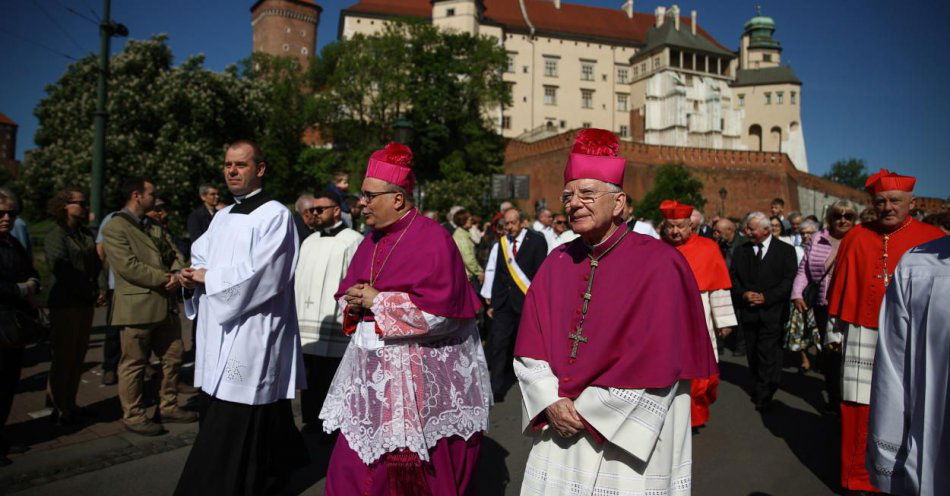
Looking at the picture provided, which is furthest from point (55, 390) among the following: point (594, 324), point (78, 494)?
point (594, 324)

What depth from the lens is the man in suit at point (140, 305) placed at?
538cm

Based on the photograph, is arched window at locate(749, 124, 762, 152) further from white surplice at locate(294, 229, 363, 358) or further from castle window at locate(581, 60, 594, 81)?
white surplice at locate(294, 229, 363, 358)

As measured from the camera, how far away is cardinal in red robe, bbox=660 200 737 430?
237 inches

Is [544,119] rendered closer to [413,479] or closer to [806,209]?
[806,209]

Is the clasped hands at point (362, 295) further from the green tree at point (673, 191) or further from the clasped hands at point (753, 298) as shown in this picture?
the green tree at point (673, 191)

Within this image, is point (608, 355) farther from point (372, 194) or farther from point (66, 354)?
point (66, 354)

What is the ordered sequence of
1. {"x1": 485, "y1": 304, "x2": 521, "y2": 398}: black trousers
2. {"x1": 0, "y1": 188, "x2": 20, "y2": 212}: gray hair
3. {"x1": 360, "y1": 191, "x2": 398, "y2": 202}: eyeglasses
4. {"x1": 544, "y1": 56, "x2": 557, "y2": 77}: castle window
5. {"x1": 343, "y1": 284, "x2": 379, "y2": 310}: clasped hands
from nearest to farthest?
{"x1": 343, "y1": 284, "x2": 379, "y2": 310}: clasped hands
{"x1": 360, "y1": 191, "x2": 398, "y2": 202}: eyeglasses
{"x1": 0, "y1": 188, "x2": 20, "y2": 212}: gray hair
{"x1": 485, "y1": 304, "x2": 521, "y2": 398}: black trousers
{"x1": 544, "y1": 56, "x2": 557, "y2": 77}: castle window

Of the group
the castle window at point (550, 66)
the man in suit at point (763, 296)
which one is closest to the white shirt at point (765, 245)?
the man in suit at point (763, 296)

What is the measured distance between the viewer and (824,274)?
284 inches

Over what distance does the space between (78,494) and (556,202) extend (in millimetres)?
45039

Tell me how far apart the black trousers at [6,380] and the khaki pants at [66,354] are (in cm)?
67

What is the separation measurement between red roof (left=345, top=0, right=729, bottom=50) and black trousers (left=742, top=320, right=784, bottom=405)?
60.6 metres

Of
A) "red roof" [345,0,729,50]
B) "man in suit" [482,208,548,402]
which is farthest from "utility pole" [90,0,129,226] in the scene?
"red roof" [345,0,729,50]

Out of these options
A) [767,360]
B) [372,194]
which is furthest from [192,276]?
[767,360]
